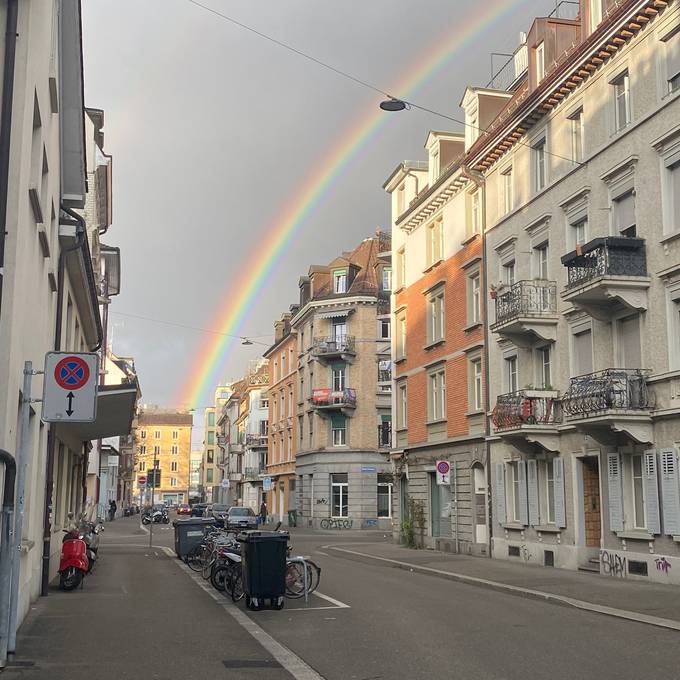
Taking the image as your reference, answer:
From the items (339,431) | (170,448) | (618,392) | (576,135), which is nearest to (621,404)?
(618,392)

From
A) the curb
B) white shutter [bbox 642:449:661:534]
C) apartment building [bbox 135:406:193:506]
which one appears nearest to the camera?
the curb

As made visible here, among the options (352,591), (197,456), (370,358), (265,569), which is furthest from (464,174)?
(197,456)

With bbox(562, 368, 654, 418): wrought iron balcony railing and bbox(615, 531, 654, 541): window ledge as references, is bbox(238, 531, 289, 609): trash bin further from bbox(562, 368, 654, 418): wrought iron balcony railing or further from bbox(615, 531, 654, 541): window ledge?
bbox(615, 531, 654, 541): window ledge

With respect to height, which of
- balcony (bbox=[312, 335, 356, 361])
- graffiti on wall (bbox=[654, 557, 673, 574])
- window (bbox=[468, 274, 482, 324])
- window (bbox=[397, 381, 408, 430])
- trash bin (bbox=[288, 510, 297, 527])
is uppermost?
balcony (bbox=[312, 335, 356, 361])

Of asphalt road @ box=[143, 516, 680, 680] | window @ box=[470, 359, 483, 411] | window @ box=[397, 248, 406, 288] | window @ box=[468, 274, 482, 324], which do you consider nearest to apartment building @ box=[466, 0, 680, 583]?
window @ box=[468, 274, 482, 324]

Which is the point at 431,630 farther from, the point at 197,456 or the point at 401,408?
the point at 197,456

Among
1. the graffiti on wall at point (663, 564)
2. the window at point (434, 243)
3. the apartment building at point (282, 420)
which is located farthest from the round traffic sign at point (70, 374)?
the apartment building at point (282, 420)

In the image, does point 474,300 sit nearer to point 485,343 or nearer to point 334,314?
point 485,343

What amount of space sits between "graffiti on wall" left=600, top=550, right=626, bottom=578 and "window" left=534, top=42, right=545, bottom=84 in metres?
13.2

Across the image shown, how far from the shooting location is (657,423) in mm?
19297

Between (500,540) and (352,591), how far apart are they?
10388mm

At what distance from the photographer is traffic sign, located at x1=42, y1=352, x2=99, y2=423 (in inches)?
367

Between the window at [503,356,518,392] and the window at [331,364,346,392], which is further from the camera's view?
the window at [331,364,346,392]

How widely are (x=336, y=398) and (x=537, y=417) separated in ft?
107
